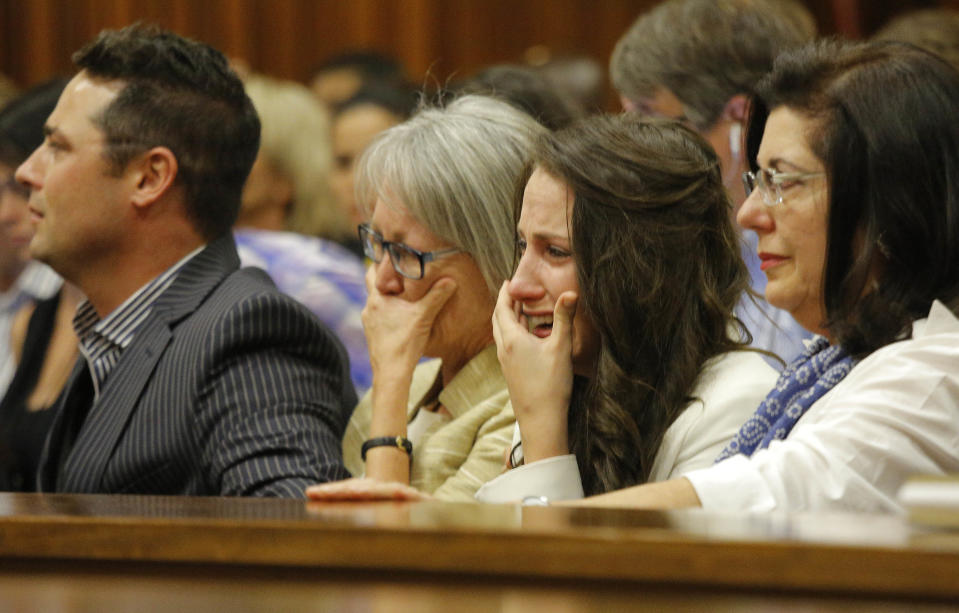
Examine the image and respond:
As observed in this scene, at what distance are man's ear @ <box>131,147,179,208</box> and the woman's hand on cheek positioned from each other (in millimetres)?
545

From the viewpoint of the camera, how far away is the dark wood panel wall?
18.4 feet

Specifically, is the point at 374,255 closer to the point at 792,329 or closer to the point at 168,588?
the point at 792,329

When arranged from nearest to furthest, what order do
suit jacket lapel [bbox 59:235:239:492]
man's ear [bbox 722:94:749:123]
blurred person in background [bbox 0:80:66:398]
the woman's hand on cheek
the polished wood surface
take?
the polished wood surface → suit jacket lapel [bbox 59:235:239:492] → the woman's hand on cheek → man's ear [bbox 722:94:749:123] → blurred person in background [bbox 0:80:66:398]

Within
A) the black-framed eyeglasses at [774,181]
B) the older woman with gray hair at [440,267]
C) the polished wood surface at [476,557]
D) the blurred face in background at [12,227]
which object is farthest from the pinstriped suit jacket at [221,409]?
the blurred face in background at [12,227]

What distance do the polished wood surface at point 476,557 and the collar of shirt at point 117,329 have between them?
1386mm

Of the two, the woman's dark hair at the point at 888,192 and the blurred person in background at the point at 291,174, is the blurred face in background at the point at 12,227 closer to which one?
the blurred person in background at the point at 291,174

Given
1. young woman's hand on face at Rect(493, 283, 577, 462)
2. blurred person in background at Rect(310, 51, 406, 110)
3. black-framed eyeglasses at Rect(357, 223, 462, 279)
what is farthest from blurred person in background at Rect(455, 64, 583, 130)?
blurred person in background at Rect(310, 51, 406, 110)

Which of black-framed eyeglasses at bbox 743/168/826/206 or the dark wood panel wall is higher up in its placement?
black-framed eyeglasses at bbox 743/168/826/206

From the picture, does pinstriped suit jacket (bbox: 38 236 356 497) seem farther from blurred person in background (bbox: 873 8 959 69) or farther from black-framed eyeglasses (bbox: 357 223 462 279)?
blurred person in background (bbox: 873 8 959 69)

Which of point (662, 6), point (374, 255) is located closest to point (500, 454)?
point (374, 255)

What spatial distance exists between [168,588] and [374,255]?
1455 millimetres

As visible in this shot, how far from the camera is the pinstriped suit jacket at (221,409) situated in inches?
86.0

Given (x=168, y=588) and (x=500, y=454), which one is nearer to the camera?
(x=168, y=588)

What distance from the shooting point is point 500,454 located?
2166mm
